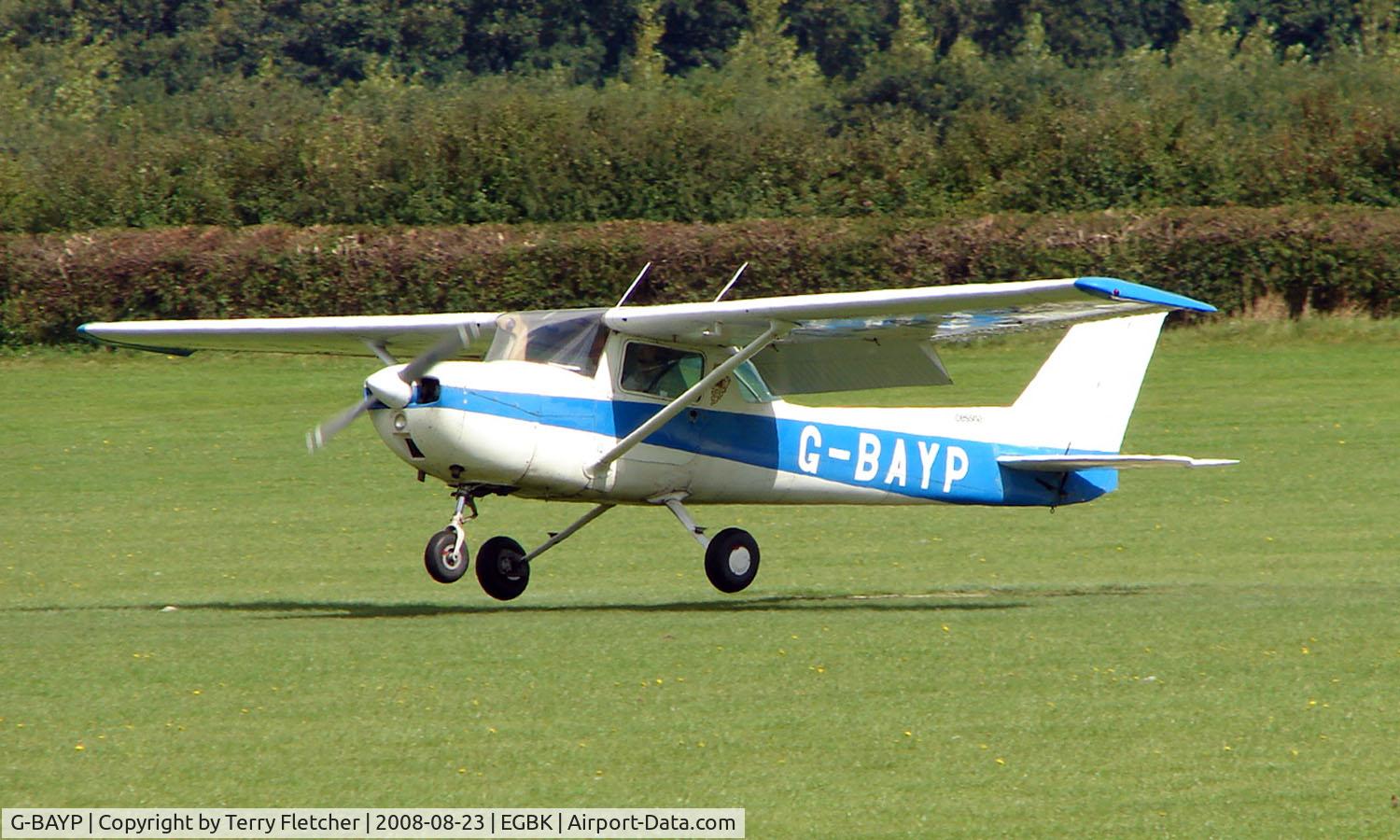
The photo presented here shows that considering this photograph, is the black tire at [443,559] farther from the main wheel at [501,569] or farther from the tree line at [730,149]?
the tree line at [730,149]

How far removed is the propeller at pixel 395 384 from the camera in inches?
484

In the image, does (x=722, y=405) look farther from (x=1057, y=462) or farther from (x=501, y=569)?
(x=1057, y=462)

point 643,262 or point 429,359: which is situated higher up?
point 429,359

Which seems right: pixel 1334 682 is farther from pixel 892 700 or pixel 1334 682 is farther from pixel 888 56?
pixel 888 56

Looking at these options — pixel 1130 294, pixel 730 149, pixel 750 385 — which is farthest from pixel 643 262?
pixel 1130 294

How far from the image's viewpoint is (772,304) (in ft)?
42.4

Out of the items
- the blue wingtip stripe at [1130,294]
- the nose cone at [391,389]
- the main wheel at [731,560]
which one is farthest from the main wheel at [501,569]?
the blue wingtip stripe at [1130,294]

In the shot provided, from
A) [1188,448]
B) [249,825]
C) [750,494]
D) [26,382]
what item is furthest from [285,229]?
[249,825]

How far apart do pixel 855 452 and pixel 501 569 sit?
2.86 meters

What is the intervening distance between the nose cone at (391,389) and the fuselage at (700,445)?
0.27ft

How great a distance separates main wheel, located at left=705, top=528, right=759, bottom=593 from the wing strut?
3.80 feet

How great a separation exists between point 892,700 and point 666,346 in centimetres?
499

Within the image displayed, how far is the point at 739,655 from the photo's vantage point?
10.9 m

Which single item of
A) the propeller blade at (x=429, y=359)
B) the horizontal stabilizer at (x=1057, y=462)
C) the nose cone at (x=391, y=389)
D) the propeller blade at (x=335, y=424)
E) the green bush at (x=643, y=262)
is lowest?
the green bush at (x=643, y=262)
